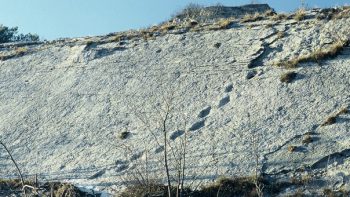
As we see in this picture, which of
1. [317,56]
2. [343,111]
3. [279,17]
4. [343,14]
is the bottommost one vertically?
[343,111]

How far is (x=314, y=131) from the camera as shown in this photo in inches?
457

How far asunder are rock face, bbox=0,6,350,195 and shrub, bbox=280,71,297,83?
4.3 inches

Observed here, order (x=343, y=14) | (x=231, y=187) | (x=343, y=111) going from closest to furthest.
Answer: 1. (x=231, y=187)
2. (x=343, y=111)
3. (x=343, y=14)

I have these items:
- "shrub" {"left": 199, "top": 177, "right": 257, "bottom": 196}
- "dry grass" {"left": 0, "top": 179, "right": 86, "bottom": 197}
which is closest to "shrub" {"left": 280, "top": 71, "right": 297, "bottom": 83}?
"shrub" {"left": 199, "top": 177, "right": 257, "bottom": 196}

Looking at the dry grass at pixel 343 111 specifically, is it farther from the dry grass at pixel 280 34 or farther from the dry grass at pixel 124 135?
the dry grass at pixel 280 34

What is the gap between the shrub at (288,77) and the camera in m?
13.6

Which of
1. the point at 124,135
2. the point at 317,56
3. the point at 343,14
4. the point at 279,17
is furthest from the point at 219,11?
the point at 124,135

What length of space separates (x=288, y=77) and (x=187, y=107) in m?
2.07

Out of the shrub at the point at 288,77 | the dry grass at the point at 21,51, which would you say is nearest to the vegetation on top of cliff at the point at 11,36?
the dry grass at the point at 21,51

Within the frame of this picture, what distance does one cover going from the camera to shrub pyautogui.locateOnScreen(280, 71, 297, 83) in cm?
1356

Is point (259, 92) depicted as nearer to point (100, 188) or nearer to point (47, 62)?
point (100, 188)

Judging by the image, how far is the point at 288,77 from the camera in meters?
13.6

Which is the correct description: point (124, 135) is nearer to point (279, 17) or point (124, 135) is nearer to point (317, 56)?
point (317, 56)

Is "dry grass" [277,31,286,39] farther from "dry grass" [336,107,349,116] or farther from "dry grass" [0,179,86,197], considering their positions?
"dry grass" [0,179,86,197]
